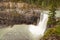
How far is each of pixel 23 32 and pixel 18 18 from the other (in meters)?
0.20

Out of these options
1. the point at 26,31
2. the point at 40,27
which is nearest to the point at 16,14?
the point at 26,31

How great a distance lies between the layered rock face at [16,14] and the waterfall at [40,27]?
2.2 inches

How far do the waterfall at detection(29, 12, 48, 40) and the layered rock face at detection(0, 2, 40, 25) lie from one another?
57 millimetres

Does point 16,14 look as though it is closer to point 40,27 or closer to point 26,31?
point 26,31

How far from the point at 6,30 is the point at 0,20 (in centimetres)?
16

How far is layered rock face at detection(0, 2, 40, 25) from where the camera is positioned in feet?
10.2

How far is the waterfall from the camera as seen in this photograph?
10.0ft

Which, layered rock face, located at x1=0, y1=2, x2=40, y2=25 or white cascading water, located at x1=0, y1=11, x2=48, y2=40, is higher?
layered rock face, located at x1=0, y1=2, x2=40, y2=25

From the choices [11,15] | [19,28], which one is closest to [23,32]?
[19,28]

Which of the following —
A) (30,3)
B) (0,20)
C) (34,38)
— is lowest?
(34,38)

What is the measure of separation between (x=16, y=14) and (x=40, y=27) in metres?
0.37

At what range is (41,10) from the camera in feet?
10.1

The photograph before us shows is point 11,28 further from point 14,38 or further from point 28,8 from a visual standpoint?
point 28,8

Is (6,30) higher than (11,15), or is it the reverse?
(11,15)
